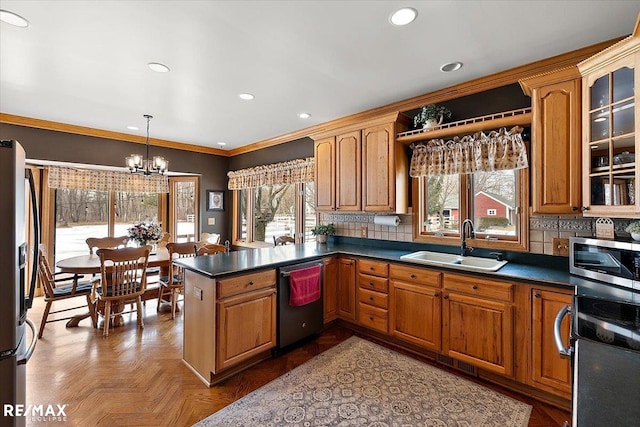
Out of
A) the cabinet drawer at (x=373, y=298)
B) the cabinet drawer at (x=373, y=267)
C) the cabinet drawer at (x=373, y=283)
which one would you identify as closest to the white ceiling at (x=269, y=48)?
the cabinet drawer at (x=373, y=267)

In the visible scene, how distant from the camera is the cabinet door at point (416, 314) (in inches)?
102

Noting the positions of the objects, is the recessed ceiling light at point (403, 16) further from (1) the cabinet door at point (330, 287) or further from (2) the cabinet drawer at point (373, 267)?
(1) the cabinet door at point (330, 287)

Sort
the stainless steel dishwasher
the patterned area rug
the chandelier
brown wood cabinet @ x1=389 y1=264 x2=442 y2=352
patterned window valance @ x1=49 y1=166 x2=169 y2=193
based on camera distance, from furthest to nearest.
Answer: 1. patterned window valance @ x1=49 y1=166 x2=169 y2=193
2. the chandelier
3. the stainless steel dishwasher
4. brown wood cabinet @ x1=389 y1=264 x2=442 y2=352
5. the patterned area rug

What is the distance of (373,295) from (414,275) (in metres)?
0.54

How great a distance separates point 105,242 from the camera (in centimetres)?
409

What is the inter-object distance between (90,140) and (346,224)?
13.6 feet

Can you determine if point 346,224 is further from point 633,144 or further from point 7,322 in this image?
point 7,322

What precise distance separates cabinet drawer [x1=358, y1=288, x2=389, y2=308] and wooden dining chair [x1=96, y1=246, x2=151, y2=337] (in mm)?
2481

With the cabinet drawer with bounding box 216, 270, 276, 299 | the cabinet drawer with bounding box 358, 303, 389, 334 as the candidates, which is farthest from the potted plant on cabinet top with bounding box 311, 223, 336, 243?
the cabinet drawer with bounding box 216, 270, 276, 299

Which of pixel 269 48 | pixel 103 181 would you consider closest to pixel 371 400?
pixel 269 48

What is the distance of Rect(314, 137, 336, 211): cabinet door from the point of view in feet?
12.2

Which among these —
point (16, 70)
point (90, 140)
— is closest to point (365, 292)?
point (16, 70)

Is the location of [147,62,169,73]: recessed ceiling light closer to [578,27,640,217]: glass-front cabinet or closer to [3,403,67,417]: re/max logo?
[3,403,67,417]: re/max logo

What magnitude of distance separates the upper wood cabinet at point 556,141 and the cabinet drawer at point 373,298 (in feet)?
5.01
